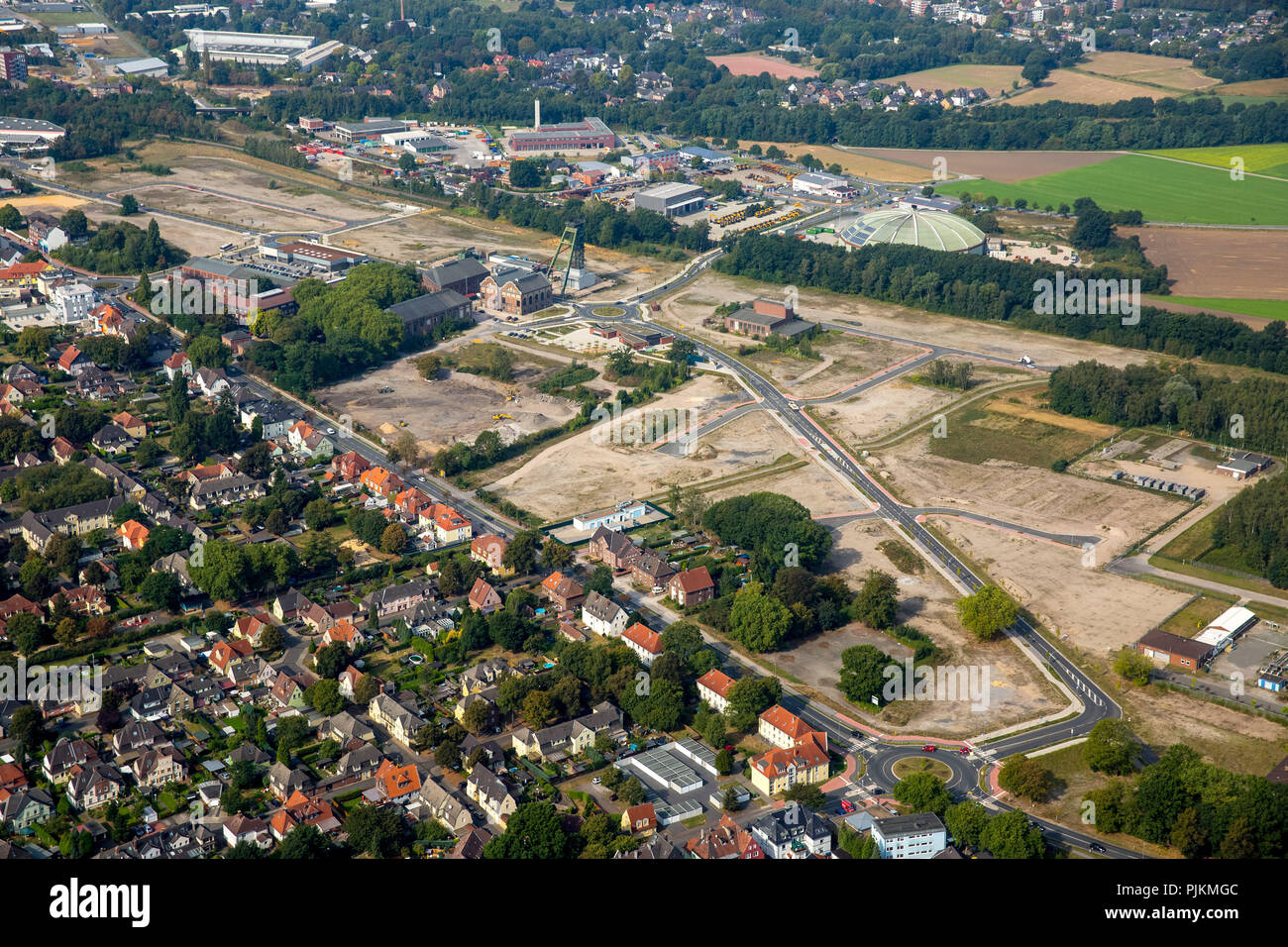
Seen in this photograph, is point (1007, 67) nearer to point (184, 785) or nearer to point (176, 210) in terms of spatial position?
point (176, 210)

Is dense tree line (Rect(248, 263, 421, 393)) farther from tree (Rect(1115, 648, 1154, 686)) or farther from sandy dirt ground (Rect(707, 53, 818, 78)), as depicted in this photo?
sandy dirt ground (Rect(707, 53, 818, 78))

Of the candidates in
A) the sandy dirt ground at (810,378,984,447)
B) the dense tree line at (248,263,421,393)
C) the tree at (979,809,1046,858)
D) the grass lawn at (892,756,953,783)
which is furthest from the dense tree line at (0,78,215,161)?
the tree at (979,809,1046,858)

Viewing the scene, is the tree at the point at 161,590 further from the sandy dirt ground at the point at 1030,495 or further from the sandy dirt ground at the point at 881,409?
the sandy dirt ground at the point at 881,409

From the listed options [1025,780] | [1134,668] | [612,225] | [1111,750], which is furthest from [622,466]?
[612,225]

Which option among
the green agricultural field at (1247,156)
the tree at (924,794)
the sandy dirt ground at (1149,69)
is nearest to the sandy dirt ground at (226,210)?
the tree at (924,794)

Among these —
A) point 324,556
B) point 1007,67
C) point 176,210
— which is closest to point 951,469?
point 324,556

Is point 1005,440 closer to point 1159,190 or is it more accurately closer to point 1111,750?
point 1111,750
